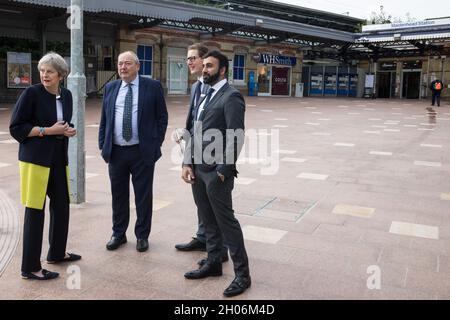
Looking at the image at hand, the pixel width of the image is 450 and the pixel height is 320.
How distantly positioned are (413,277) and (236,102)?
195 centimetres

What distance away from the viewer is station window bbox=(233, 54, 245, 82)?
30.7 meters

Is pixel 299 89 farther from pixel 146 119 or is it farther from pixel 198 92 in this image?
pixel 198 92

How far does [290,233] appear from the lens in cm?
484

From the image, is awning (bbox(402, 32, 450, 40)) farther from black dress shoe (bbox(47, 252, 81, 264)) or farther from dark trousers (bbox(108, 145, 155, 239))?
black dress shoe (bbox(47, 252, 81, 264))

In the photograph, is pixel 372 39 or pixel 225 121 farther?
pixel 372 39

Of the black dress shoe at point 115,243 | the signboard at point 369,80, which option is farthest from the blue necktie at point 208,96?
the signboard at point 369,80

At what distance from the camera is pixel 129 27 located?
949 inches

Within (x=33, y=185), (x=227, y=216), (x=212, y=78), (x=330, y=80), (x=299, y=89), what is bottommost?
(x=227, y=216)

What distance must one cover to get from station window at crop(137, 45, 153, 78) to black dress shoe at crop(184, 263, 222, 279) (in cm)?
2251

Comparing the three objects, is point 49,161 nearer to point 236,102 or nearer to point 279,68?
point 236,102

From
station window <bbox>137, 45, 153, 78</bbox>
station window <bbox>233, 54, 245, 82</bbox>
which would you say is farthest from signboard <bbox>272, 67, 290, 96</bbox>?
station window <bbox>137, 45, 153, 78</bbox>

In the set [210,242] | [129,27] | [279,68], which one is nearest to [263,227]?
[210,242]

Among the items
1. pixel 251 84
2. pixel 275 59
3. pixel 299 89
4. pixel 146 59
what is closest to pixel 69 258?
pixel 146 59

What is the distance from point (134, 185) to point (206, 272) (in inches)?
43.6
